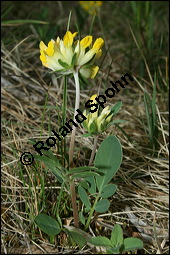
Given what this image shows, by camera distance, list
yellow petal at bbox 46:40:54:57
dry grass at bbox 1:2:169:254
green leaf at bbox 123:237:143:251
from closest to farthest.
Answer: yellow petal at bbox 46:40:54:57 < green leaf at bbox 123:237:143:251 < dry grass at bbox 1:2:169:254

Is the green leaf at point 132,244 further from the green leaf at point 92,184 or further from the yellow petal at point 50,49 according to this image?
the yellow petal at point 50,49

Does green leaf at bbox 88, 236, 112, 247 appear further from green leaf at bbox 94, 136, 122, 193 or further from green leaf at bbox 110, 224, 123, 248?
green leaf at bbox 94, 136, 122, 193

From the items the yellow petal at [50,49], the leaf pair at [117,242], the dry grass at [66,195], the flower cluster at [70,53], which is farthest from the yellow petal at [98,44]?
the leaf pair at [117,242]

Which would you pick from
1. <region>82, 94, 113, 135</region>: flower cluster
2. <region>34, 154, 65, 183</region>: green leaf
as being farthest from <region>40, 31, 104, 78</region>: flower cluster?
<region>34, 154, 65, 183</region>: green leaf

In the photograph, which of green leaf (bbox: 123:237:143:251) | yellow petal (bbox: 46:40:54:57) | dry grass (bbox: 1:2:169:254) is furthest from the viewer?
dry grass (bbox: 1:2:169:254)

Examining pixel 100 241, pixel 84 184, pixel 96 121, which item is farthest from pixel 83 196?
pixel 96 121
